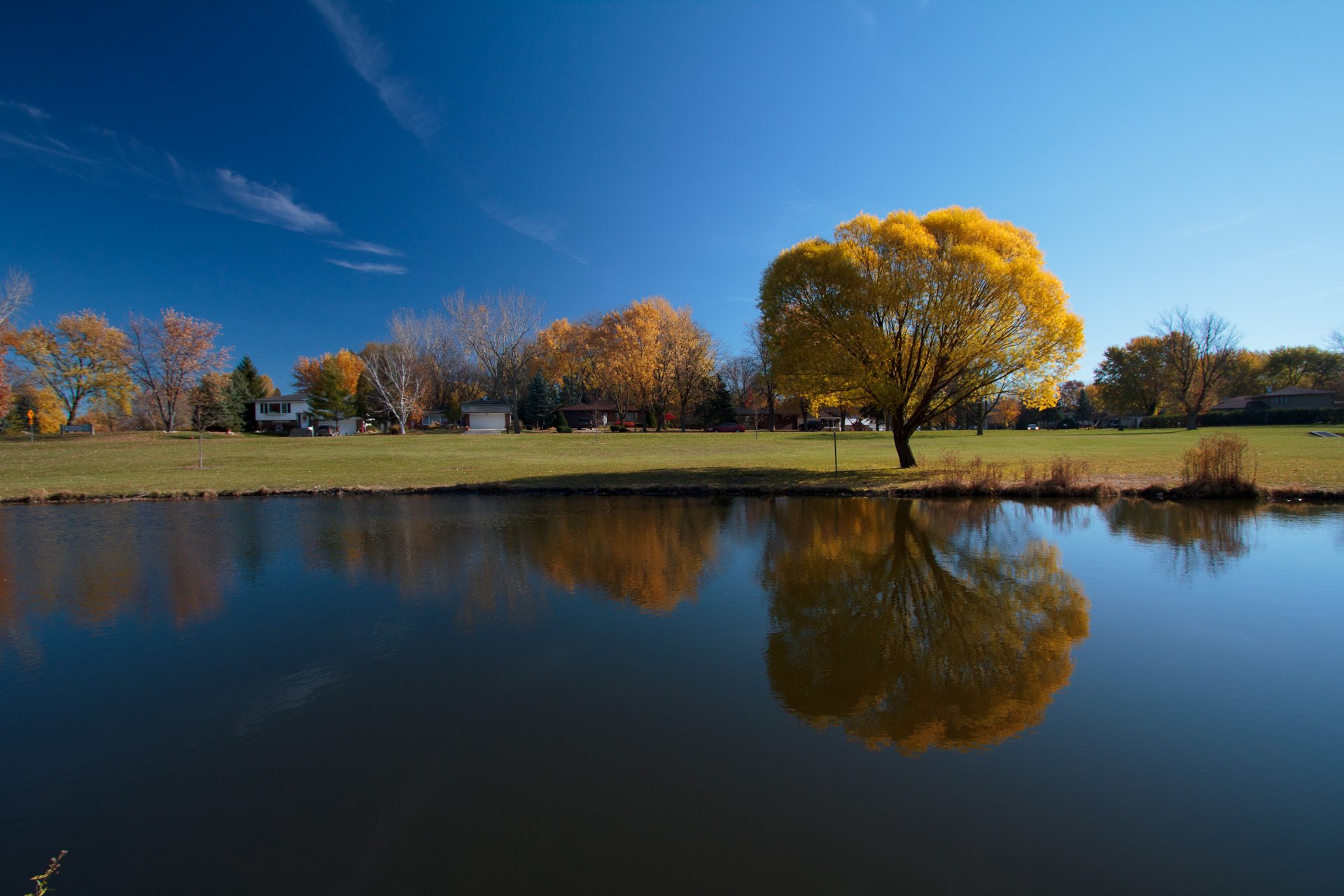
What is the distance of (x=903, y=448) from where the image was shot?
24.4m

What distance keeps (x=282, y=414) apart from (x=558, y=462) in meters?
67.3

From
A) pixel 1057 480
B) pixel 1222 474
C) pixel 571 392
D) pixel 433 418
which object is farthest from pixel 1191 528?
pixel 433 418

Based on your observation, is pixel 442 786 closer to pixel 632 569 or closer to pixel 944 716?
pixel 944 716

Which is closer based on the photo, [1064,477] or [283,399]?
[1064,477]

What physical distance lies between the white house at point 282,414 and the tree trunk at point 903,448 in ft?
243

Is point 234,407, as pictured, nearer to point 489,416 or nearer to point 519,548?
point 489,416

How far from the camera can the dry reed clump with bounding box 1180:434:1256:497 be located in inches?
667

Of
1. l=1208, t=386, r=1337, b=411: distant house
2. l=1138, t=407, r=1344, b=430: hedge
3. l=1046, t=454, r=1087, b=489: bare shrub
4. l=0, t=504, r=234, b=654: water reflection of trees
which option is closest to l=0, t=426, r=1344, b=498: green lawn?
l=1046, t=454, r=1087, b=489: bare shrub

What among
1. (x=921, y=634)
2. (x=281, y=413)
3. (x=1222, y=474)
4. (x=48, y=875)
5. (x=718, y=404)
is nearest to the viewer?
(x=48, y=875)

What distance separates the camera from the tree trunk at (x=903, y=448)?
79.6ft

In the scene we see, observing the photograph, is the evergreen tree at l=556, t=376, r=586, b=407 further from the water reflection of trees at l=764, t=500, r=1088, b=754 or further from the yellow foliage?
the water reflection of trees at l=764, t=500, r=1088, b=754

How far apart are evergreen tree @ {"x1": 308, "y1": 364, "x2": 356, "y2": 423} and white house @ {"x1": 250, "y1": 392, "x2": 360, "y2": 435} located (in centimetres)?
163

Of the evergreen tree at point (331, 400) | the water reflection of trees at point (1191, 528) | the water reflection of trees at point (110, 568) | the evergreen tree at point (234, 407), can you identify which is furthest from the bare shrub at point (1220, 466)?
the evergreen tree at point (234, 407)

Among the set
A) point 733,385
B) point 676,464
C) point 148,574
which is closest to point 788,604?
point 148,574
